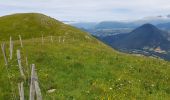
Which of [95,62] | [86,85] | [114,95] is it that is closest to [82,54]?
[95,62]

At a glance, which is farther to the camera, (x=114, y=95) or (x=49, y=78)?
(x=49, y=78)

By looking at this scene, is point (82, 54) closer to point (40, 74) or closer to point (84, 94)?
point (40, 74)

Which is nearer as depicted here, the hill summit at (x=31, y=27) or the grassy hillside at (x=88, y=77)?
the grassy hillside at (x=88, y=77)

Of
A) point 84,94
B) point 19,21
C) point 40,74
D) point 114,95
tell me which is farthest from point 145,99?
point 19,21

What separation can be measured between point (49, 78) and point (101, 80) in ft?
15.7

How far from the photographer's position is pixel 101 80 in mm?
32719

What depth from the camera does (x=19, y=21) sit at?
375 ft

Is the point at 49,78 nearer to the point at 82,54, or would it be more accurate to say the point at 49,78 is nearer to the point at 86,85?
the point at 86,85

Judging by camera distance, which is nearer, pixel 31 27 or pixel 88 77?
pixel 88 77

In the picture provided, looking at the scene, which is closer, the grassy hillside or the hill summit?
the grassy hillside

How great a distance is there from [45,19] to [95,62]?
79102 mm

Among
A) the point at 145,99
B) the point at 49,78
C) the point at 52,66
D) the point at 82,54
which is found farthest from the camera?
the point at 82,54

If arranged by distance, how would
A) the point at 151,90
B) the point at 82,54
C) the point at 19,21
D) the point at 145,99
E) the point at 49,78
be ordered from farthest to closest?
the point at 19,21 < the point at 82,54 < the point at 49,78 < the point at 151,90 < the point at 145,99

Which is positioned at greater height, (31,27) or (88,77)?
(88,77)
